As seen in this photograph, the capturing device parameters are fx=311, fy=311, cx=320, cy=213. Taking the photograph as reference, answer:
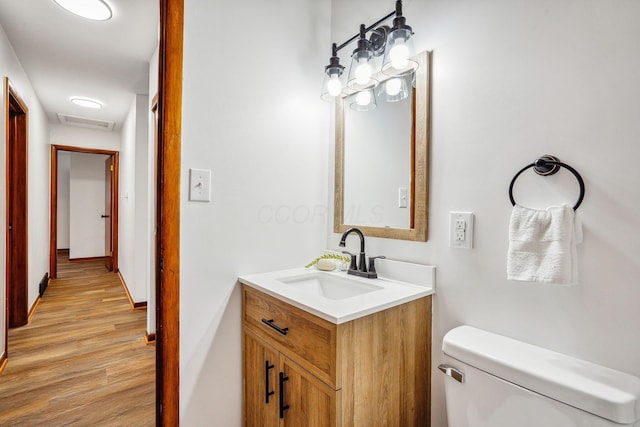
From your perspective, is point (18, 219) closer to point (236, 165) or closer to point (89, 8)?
point (89, 8)

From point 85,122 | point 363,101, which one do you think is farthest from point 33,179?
point 363,101

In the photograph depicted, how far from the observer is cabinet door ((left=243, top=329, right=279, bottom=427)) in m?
1.17

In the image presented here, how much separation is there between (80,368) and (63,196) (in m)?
5.12

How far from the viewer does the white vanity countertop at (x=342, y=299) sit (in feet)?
3.05

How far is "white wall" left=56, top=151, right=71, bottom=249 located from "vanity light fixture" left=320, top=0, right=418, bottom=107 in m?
6.37

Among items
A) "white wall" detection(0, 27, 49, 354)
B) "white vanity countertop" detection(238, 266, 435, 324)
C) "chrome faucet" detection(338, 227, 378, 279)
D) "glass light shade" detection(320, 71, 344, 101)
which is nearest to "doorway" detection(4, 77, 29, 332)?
"white wall" detection(0, 27, 49, 354)

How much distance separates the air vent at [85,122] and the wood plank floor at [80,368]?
90.5 inches

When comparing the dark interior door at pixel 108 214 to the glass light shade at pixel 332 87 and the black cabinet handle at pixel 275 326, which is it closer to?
the glass light shade at pixel 332 87

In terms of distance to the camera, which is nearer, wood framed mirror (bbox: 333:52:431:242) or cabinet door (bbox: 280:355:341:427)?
cabinet door (bbox: 280:355:341:427)

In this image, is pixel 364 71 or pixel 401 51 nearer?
pixel 401 51

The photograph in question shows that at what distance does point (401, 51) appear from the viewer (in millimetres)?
1222

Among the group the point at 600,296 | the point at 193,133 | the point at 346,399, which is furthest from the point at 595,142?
the point at 193,133

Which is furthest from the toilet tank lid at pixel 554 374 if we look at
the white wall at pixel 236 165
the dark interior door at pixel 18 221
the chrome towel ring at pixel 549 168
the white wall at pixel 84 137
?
the white wall at pixel 84 137

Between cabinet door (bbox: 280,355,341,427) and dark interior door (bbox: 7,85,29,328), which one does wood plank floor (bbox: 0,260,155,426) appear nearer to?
dark interior door (bbox: 7,85,29,328)
